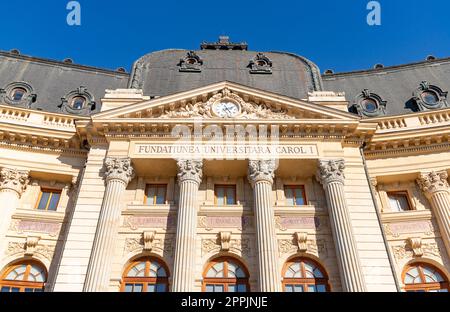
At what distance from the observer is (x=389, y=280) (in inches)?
620

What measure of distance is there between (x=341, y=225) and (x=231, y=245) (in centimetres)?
458

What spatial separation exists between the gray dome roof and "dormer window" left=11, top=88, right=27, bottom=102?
6.00 metres

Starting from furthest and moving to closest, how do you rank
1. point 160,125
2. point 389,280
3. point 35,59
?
1. point 35,59
2. point 160,125
3. point 389,280

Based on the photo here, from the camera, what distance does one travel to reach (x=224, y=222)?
1834 cm

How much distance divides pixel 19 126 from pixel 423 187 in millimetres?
19592

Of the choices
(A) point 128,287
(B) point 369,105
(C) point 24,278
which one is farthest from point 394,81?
(C) point 24,278

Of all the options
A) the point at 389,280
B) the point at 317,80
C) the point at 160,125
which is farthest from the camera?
the point at 317,80

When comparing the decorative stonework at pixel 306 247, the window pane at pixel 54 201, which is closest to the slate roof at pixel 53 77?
the window pane at pixel 54 201

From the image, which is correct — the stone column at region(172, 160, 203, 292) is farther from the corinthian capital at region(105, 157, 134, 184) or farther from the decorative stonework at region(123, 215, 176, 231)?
the corinthian capital at region(105, 157, 134, 184)

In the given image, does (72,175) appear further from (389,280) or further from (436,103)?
(436,103)

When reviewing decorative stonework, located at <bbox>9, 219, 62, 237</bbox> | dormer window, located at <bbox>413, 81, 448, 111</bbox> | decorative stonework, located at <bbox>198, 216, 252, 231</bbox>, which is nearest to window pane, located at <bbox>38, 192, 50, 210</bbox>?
decorative stonework, located at <bbox>9, 219, 62, 237</bbox>

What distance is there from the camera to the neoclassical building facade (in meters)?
16.7

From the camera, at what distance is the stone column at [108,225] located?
15500 millimetres

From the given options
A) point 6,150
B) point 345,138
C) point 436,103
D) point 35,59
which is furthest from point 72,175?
point 436,103
